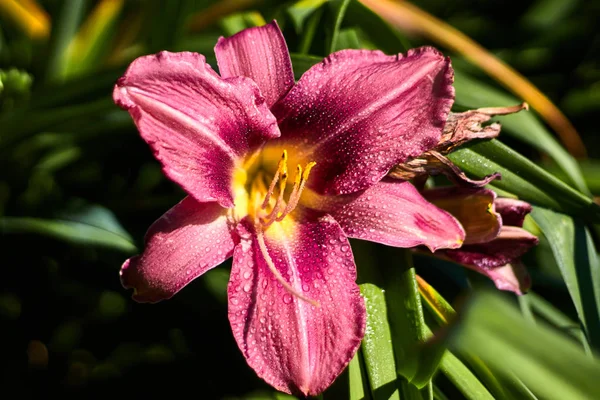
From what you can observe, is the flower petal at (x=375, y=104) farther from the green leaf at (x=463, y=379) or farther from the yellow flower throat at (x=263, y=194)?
the green leaf at (x=463, y=379)

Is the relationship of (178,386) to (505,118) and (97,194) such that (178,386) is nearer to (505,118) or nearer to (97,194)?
(97,194)

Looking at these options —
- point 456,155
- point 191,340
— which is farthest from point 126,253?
point 456,155

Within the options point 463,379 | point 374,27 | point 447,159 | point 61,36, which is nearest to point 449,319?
point 463,379

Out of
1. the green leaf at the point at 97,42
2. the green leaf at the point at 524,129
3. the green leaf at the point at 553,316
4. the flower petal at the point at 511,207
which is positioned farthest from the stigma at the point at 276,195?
the green leaf at the point at 97,42

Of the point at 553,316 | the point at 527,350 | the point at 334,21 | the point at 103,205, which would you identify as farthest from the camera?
the point at 103,205

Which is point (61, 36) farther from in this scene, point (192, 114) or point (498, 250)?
point (498, 250)

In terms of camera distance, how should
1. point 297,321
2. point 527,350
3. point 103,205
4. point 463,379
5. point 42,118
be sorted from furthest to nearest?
point 103,205 < point 42,118 < point 463,379 < point 297,321 < point 527,350

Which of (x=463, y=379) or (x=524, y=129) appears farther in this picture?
(x=524, y=129)
